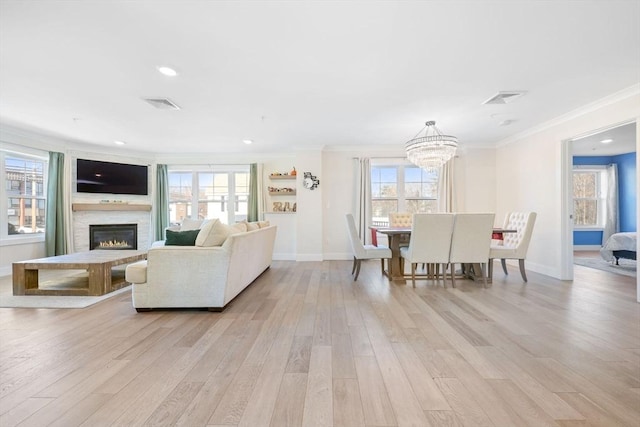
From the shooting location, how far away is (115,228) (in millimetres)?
6461

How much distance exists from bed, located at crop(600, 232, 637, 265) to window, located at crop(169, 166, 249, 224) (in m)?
7.31

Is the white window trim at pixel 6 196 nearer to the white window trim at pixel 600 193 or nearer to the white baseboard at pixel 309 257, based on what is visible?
the white baseboard at pixel 309 257

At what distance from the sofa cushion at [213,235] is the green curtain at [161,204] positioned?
4.30 m

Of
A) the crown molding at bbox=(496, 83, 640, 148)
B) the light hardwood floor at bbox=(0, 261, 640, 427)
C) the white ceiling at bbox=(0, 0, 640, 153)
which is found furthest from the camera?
the crown molding at bbox=(496, 83, 640, 148)

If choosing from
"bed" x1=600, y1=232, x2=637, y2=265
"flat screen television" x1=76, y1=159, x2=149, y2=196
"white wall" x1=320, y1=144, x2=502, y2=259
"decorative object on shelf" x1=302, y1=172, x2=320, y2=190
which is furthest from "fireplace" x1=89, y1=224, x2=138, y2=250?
"bed" x1=600, y1=232, x2=637, y2=265

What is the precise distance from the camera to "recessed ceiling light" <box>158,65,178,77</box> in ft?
9.31

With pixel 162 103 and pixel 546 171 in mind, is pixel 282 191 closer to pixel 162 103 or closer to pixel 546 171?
pixel 162 103

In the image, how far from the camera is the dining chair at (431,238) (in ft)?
12.7

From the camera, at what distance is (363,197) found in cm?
629

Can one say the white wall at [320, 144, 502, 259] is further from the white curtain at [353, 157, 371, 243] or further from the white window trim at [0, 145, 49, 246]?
the white window trim at [0, 145, 49, 246]

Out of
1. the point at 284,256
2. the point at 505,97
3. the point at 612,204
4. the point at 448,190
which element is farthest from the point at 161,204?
the point at 612,204

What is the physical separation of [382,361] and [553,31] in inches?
109

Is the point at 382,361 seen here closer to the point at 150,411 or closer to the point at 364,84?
the point at 150,411

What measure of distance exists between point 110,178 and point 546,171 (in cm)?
836
